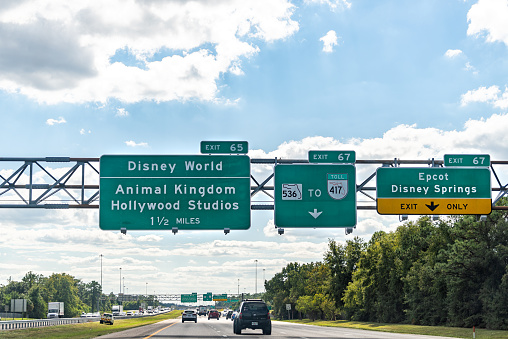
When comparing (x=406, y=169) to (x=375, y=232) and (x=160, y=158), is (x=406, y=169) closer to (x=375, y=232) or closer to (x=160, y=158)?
(x=160, y=158)

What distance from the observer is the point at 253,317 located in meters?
38.6

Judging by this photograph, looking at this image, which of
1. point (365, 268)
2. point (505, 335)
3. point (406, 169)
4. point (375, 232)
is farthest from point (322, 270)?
point (406, 169)

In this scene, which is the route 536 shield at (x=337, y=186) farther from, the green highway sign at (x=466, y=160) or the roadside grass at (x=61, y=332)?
the roadside grass at (x=61, y=332)

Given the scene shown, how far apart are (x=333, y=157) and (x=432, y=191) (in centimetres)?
508

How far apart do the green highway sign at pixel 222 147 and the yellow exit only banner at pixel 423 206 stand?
7306 mm

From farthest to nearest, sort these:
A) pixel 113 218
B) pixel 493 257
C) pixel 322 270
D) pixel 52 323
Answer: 1. pixel 322 270
2. pixel 52 323
3. pixel 493 257
4. pixel 113 218

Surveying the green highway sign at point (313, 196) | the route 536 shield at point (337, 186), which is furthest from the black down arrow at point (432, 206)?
the route 536 shield at point (337, 186)

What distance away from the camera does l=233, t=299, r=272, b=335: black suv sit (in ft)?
127

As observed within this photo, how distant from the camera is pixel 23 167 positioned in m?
32.4

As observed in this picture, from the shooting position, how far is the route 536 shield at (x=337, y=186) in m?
31.7

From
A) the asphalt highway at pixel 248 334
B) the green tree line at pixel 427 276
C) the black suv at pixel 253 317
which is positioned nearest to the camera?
the asphalt highway at pixel 248 334

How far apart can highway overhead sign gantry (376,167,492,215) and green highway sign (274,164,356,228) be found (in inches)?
62.4

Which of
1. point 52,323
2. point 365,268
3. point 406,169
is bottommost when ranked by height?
point 52,323

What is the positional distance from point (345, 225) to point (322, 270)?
3701 inches
